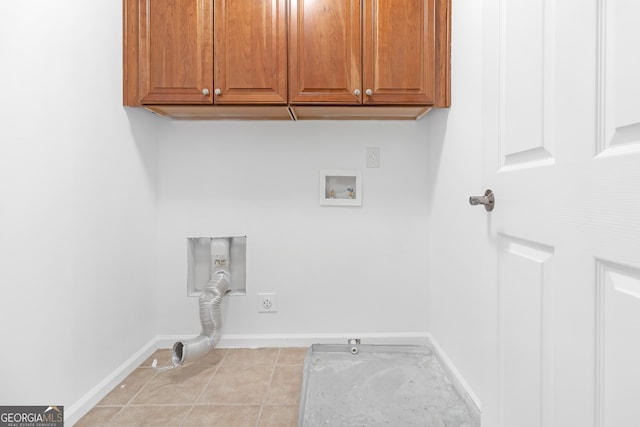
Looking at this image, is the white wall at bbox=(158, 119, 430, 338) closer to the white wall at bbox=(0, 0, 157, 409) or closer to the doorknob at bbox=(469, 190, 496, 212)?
the white wall at bbox=(0, 0, 157, 409)

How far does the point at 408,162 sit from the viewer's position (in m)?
1.89

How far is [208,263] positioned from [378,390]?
1140 mm

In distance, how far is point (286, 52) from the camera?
1521 millimetres

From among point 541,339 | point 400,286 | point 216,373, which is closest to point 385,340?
point 400,286

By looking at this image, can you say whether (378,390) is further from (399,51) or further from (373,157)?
(399,51)

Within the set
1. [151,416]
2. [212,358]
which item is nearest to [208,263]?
[212,358]

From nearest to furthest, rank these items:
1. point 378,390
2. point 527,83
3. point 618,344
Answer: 1. point 618,344
2. point 527,83
3. point 378,390

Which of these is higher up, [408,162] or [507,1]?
[507,1]

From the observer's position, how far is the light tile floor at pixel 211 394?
4.18 ft

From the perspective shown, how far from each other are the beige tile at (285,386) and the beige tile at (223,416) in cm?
10

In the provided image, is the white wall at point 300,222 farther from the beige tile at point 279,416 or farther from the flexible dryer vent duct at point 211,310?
the beige tile at point 279,416

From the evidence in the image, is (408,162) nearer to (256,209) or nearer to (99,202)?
(256,209)

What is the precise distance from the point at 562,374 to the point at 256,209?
5.08 ft

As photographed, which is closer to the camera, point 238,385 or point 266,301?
point 238,385
